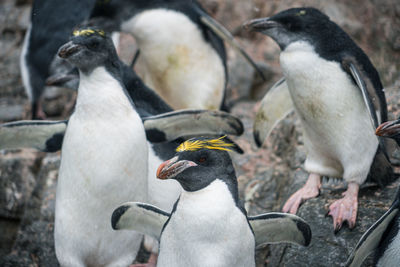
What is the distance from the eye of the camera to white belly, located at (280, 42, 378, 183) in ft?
8.88

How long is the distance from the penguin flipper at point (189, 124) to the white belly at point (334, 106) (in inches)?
14.8

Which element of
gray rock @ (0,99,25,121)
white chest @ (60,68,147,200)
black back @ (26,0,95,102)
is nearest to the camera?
white chest @ (60,68,147,200)

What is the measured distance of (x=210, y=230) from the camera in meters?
2.09

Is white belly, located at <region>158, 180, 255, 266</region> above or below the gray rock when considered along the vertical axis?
above

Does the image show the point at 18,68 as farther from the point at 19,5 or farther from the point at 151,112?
the point at 151,112

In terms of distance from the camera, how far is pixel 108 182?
253cm

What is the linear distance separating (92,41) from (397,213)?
5.14 ft

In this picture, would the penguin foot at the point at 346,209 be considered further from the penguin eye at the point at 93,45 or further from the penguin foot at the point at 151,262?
the penguin eye at the point at 93,45

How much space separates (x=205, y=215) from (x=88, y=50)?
1.00m

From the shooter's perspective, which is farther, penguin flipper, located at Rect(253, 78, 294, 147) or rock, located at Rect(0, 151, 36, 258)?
rock, located at Rect(0, 151, 36, 258)

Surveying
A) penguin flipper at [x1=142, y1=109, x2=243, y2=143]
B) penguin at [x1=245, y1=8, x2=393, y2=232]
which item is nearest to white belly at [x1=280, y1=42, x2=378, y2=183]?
penguin at [x1=245, y1=8, x2=393, y2=232]

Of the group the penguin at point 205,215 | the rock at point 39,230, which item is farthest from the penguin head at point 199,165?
the rock at point 39,230

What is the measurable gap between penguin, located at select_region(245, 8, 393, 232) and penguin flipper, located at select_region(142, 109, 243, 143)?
39cm

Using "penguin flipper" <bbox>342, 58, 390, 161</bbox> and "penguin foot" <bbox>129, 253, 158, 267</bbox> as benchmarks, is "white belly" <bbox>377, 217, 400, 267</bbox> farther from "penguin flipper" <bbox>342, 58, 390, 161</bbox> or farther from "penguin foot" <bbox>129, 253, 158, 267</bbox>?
Answer: "penguin foot" <bbox>129, 253, 158, 267</bbox>
